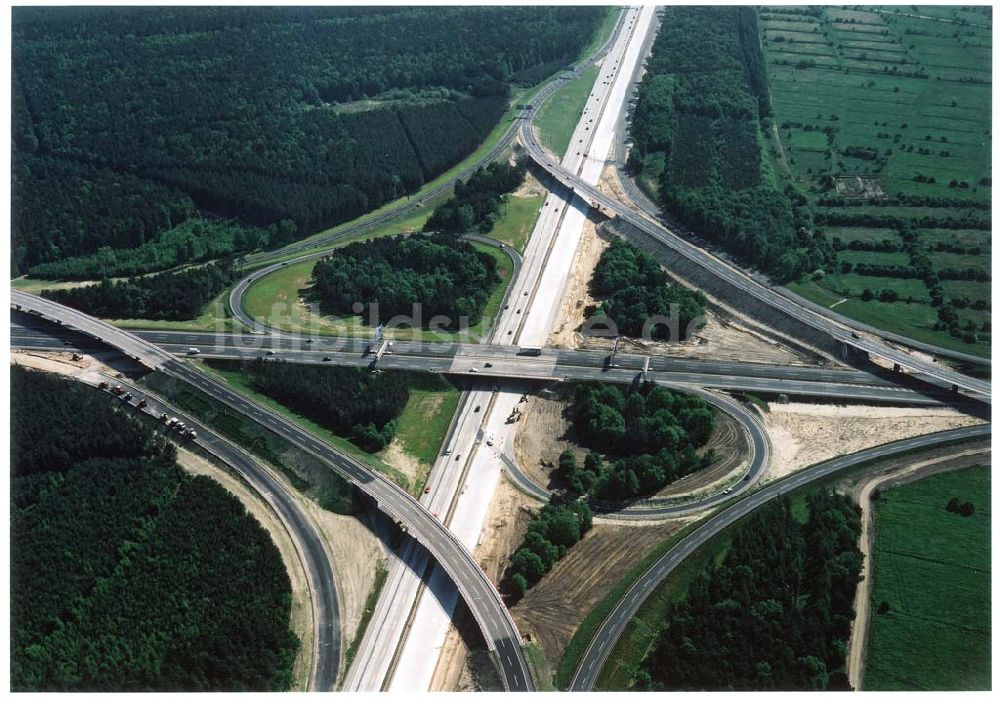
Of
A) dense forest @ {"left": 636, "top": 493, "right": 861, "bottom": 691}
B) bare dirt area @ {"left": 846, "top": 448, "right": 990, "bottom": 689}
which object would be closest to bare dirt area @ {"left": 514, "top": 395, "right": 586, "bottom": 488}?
dense forest @ {"left": 636, "top": 493, "right": 861, "bottom": 691}

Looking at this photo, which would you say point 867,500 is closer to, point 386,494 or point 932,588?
point 932,588

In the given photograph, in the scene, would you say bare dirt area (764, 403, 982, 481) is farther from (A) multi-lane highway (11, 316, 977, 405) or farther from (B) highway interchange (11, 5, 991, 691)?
(A) multi-lane highway (11, 316, 977, 405)

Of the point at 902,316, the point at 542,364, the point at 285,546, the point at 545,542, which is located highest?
the point at 902,316

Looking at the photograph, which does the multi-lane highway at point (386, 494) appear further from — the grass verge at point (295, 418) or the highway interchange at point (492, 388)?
the grass verge at point (295, 418)

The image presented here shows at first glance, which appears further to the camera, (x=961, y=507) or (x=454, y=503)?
(x=454, y=503)

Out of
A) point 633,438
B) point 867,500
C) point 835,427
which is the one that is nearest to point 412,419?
point 633,438

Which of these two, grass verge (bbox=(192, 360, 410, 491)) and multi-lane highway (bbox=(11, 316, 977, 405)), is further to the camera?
multi-lane highway (bbox=(11, 316, 977, 405))
